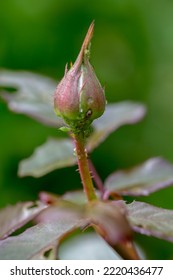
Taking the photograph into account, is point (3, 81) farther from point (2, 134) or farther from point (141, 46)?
point (141, 46)

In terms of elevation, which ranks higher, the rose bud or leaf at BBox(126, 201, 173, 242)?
the rose bud

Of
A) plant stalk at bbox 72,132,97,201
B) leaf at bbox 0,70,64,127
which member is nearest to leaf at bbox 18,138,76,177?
leaf at bbox 0,70,64,127

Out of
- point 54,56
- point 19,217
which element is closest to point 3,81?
point 19,217

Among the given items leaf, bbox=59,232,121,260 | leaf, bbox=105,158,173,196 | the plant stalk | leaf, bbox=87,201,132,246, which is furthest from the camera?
leaf, bbox=59,232,121,260

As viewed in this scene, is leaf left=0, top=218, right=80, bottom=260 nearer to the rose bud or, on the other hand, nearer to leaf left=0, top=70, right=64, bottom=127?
the rose bud

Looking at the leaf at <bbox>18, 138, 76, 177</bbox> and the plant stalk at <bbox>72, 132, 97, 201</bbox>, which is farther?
the leaf at <bbox>18, 138, 76, 177</bbox>

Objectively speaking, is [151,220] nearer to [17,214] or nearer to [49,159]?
[17,214]
